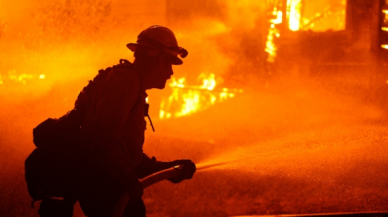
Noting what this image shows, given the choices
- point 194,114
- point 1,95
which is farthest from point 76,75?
point 1,95

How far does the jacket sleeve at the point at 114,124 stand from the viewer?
102 inches

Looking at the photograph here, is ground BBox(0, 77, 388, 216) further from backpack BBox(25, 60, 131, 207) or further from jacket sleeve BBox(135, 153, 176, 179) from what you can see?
backpack BBox(25, 60, 131, 207)

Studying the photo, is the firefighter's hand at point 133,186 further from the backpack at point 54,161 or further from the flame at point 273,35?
the flame at point 273,35

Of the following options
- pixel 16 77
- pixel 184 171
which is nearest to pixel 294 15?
pixel 184 171

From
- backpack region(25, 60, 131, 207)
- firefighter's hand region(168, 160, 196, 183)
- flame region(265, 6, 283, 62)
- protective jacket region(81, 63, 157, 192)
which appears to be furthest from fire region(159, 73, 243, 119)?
backpack region(25, 60, 131, 207)

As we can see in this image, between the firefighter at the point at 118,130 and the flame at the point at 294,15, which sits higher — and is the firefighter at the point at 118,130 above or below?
below

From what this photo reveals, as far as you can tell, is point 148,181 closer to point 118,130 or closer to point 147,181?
point 147,181

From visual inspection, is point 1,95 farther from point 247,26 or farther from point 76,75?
point 247,26

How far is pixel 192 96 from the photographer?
1127 cm

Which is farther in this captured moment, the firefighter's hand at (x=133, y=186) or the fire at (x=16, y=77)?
the fire at (x=16, y=77)

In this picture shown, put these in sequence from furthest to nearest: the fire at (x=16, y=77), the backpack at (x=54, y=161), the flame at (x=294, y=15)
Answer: the fire at (x=16, y=77), the flame at (x=294, y=15), the backpack at (x=54, y=161)

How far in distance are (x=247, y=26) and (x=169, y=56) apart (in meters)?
8.09

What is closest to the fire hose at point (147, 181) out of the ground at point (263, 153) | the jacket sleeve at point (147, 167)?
the jacket sleeve at point (147, 167)

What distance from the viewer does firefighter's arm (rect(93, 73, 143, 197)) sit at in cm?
260
